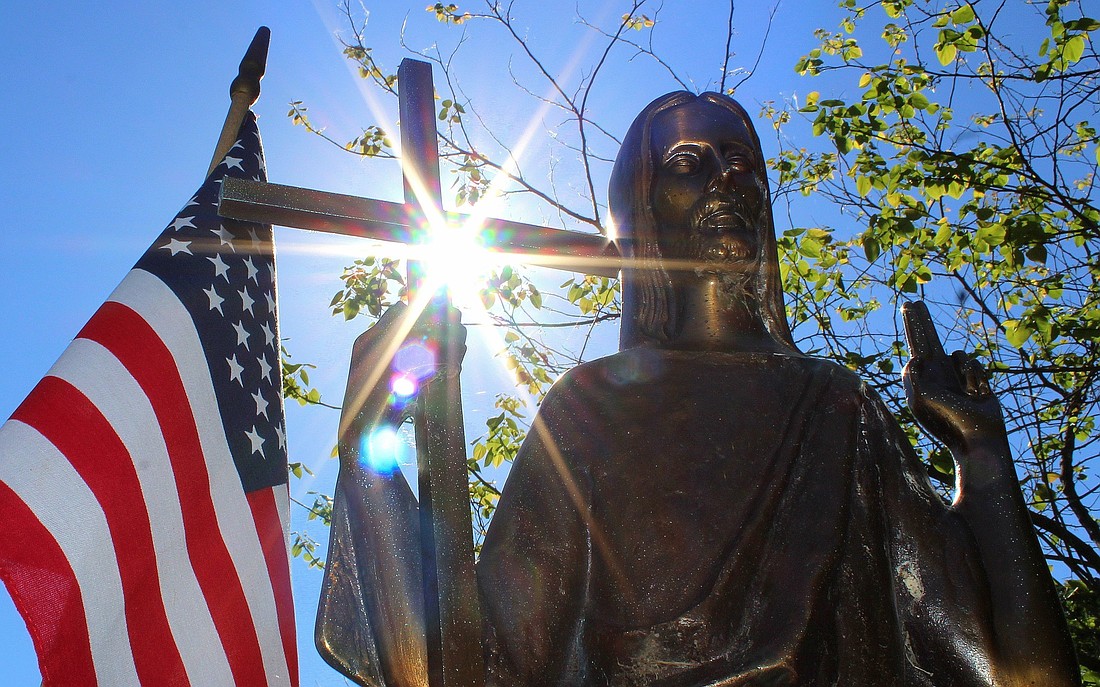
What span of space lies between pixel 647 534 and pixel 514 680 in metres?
0.43

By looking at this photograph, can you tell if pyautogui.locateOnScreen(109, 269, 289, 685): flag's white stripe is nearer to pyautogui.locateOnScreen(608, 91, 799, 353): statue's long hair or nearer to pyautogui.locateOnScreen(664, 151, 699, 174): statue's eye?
pyautogui.locateOnScreen(608, 91, 799, 353): statue's long hair

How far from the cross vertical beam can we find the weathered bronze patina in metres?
0.05

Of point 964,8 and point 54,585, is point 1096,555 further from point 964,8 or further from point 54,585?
point 54,585

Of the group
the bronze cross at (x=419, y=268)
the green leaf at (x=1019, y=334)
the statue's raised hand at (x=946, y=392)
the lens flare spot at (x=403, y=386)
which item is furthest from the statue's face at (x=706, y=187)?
the green leaf at (x=1019, y=334)

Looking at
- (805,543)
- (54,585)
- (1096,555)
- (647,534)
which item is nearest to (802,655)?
(805,543)

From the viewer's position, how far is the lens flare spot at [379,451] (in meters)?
2.34

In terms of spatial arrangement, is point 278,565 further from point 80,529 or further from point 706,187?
point 706,187

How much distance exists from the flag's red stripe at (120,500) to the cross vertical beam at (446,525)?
1.32m

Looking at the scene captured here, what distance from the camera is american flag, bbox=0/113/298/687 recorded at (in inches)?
115

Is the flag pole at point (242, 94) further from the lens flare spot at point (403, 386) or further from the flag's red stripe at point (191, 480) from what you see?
the lens flare spot at point (403, 386)

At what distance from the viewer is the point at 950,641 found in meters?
2.28

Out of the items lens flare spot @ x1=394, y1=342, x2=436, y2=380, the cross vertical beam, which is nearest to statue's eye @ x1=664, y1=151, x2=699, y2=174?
the cross vertical beam

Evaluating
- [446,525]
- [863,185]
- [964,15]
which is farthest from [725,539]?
[964,15]

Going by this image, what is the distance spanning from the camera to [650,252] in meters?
2.95
